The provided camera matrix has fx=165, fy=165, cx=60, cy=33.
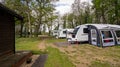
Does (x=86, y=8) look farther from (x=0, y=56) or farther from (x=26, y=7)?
(x=0, y=56)

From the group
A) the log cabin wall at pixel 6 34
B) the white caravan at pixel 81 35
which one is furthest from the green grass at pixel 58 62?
the white caravan at pixel 81 35

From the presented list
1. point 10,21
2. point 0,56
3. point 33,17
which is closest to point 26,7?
Answer: point 33,17

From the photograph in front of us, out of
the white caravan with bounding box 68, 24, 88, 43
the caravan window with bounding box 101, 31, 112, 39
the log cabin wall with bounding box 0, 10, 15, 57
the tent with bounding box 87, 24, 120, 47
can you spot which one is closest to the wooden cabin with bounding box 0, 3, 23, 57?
the log cabin wall with bounding box 0, 10, 15, 57

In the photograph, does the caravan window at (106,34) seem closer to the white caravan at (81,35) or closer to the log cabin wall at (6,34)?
the white caravan at (81,35)

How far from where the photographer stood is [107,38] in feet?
49.7

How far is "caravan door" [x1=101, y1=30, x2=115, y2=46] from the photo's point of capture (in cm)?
1499

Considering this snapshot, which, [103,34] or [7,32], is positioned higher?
[7,32]

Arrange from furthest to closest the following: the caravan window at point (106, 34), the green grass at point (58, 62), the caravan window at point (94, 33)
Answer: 1. the caravan window at point (94, 33)
2. the caravan window at point (106, 34)
3. the green grass at point (58, 62)

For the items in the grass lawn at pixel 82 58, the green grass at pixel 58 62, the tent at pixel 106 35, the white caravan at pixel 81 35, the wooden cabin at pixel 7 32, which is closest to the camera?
the wooden cabin at pixel 7 32

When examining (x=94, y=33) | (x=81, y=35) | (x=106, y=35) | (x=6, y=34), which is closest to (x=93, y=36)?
(x=94, y=33)

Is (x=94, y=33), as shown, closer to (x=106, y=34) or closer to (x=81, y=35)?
(x=106, y=34)

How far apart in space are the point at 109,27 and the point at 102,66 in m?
8.94

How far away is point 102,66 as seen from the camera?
7395 mm

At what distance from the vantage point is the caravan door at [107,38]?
1499 cm
